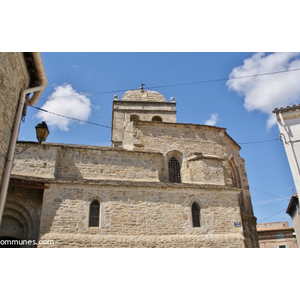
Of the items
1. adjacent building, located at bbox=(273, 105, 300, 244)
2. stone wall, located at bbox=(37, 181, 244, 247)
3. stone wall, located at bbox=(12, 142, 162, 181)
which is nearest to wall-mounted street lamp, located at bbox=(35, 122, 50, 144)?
stone wall, located at bbox=(37, 181, 244, 247)

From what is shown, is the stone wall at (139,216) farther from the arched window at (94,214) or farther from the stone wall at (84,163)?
the stone wall at (84,163)

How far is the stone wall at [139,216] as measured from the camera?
1011 cm

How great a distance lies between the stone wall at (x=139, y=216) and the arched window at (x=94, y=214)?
0.19m

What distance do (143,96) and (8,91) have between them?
788 inches

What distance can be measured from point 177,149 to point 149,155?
2.12m

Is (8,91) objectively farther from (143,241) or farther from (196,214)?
(196,214)

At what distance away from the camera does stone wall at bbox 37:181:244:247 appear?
33.2 ft

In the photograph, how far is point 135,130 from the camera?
14.7 m

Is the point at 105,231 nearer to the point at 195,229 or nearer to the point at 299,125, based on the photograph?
the point at 195,229

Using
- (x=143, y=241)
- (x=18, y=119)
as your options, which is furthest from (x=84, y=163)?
(x=18, y=119)

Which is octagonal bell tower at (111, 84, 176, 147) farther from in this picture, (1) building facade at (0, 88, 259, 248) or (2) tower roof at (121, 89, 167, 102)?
(1) building facade at (0, 88, 259, 248)

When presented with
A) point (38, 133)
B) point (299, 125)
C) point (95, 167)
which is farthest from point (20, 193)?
point (299, 125)

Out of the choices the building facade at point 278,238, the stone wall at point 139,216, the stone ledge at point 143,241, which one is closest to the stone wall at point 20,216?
the stone wall at point 139,216

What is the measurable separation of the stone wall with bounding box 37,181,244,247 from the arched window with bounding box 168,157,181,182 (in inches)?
94.5
